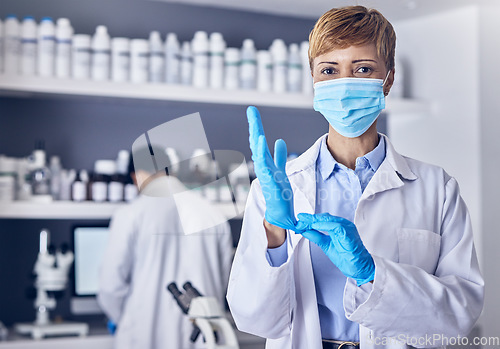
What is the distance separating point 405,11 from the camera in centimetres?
239

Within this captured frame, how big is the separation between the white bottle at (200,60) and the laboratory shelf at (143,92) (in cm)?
4

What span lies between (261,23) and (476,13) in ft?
3.43

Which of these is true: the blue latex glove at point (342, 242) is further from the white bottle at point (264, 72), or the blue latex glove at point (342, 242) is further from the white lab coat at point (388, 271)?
the white bottle at point (264, 72)

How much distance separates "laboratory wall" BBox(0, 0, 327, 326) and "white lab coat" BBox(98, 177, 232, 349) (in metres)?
0.42

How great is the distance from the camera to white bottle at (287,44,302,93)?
2.74 metres

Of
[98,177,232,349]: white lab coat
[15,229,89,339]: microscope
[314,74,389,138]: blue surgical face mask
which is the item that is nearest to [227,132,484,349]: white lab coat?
[314,74,389,138]: blue surgical face mask

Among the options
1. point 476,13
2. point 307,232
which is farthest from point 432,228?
point 476,13

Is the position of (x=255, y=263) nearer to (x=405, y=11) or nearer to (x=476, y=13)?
(x=405, y=11)

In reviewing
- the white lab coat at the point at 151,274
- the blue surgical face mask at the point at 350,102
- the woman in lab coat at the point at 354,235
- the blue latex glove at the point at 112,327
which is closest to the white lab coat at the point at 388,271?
the woman in lab coat at the point at 354,235

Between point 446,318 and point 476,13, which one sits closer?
point 446,318

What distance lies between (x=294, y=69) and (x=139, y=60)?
722 mm

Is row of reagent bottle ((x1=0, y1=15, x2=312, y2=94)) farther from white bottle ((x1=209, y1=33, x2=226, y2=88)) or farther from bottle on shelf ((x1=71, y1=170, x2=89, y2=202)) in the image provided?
bottle on shelf ((x1=71, y1=170, x2=89, y2=202))

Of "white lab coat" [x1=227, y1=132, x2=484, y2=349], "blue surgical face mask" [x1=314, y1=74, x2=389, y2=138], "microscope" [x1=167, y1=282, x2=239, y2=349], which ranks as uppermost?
"blue surgical face mask" [x1=314, y1=74, x2=389, y2=138]

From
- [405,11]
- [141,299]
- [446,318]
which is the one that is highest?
[405,11]
